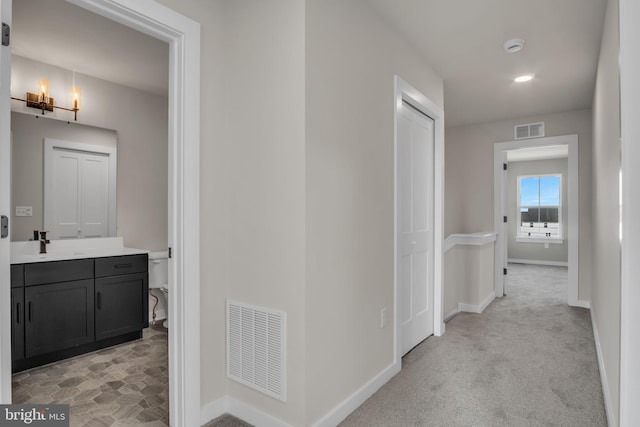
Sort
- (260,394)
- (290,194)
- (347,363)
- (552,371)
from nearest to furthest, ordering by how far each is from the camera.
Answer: (290,194)
(260,394)
(347,363)
(552,371)

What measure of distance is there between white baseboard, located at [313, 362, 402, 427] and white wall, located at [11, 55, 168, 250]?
294cm

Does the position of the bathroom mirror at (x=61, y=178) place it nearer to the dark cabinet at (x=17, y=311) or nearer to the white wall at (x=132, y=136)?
the white wall at (x=132, y=136)

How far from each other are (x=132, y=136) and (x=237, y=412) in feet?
10.3

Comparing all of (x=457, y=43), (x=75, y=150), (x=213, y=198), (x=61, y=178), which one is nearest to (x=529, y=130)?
(x=457, y=43)

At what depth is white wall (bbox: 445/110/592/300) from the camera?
4.56 meters

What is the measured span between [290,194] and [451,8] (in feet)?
5.63

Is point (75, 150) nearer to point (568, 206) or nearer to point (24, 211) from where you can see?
point (24, 211)

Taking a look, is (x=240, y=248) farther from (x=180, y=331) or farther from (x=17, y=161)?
(x=17, y=161)

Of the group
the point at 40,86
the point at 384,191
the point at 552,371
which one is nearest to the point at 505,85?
the point at 384,191

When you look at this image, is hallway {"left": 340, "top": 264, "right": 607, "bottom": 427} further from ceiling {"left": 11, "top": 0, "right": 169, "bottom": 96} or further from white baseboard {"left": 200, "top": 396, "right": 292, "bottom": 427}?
ceiling {"left": 11, "top": 0, "right": 169, "bottom": 96}

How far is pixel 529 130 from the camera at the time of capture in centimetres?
490

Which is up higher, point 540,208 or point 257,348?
point 540,208

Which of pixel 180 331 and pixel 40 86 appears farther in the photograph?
pixel 40 86

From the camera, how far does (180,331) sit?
1910mm
